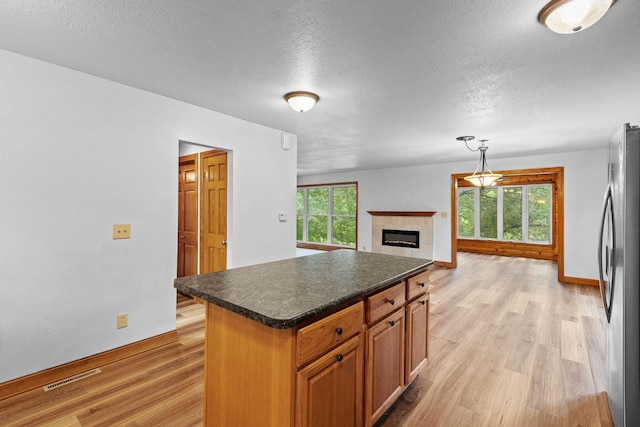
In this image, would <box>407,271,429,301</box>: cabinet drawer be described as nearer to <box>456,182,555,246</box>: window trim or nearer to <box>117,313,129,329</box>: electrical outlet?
<box>117,313,129,329</box>: electrical outlet

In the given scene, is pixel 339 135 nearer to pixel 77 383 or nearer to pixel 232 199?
pixel 232 199

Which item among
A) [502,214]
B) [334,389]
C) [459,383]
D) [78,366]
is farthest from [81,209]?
[502,214]

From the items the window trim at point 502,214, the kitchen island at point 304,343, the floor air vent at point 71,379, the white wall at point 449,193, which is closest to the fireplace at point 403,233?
the white wall at point 449,193

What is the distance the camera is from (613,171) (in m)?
1.87

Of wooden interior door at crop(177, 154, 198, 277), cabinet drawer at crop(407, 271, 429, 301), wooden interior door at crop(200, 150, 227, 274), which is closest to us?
cabinet drawer at crop(407, 271, 429, 301)

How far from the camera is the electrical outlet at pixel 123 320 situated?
2497mm

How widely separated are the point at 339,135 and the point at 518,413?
3.39 meters

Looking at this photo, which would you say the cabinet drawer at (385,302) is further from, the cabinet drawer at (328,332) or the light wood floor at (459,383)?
the light wood floor at (459,383)

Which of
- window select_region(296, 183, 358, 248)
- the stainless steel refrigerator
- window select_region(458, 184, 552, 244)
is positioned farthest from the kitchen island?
window select_region(458, 184, 552, 244)

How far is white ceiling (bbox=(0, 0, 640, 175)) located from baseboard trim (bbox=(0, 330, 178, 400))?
2180 millimetres

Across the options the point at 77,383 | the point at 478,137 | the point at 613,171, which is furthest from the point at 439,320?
the point at 77,383

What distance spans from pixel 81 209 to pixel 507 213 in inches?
373

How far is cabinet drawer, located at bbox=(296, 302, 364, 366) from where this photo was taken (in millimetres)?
1211

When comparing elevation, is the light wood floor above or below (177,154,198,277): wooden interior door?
below
